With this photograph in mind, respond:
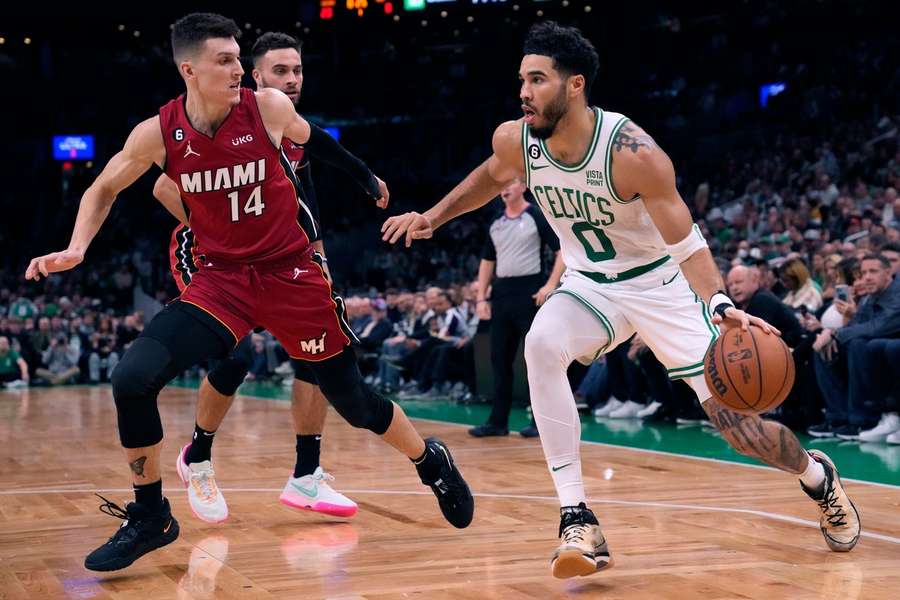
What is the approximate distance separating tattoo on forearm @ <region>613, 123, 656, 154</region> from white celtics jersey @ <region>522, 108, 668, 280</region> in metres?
0.02

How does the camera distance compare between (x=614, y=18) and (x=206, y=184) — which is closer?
(x=206, y=184)

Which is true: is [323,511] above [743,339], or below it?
below

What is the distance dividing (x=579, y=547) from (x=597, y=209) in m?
1.25

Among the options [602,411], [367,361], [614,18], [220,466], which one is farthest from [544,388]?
[614,18]

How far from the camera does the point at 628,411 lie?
34.3ft

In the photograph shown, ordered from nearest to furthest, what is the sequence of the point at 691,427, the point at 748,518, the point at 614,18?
1. the point at 748,518
2. the point at 691,427
3. the point at 614,18

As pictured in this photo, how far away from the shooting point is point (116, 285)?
2658 cm

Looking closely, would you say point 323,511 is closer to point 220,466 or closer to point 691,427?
point 220,466

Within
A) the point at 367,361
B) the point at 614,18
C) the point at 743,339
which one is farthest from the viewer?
the point at 614,18

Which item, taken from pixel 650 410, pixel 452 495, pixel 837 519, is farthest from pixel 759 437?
pixel 650 410

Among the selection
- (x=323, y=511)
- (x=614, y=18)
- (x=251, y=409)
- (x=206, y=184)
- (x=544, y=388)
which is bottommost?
(x=251, y=409)

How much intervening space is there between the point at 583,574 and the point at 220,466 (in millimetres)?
4077

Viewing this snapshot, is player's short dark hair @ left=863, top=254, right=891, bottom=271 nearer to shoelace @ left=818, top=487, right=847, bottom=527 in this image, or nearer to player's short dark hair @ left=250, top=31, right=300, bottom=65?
shoelace @ left=818, top=487, right=847, bottom=527

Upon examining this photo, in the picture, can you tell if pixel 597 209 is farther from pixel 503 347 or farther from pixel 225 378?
pixel 503 347
